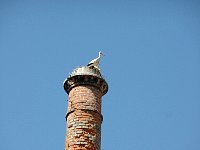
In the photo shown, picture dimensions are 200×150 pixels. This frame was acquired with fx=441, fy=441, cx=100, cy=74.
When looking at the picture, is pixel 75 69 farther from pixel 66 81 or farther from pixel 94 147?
pixel 94 147

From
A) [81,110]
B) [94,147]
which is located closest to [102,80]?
[81,110]

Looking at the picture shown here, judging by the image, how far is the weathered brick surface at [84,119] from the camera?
14.8 m

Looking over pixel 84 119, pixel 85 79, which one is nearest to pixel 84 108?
pixel 84 119

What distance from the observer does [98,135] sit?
15.2 m

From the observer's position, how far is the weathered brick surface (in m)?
14.8

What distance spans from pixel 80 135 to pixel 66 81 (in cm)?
Answer: 250

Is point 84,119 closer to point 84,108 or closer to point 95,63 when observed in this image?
point 84,108

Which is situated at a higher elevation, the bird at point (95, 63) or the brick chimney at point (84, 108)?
the bird at point (95, 63)

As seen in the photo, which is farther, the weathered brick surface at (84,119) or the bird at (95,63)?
the bird at (95,63)

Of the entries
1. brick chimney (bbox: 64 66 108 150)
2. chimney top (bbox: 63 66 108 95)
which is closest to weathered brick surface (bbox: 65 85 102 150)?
brick chimney (bbox: 64 66 108 150)

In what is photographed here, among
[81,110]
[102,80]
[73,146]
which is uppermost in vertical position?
[102,80]

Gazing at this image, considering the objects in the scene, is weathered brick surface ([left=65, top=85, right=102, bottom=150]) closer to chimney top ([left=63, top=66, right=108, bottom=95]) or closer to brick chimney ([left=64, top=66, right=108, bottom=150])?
brick chimney ([left=64, top=66, right=108, bottom=150])

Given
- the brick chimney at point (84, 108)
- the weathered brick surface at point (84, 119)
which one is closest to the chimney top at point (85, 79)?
the brick chimney at point (84, 108)

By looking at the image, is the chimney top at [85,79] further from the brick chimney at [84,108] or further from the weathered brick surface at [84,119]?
the weathered brick surface at [84,119]
